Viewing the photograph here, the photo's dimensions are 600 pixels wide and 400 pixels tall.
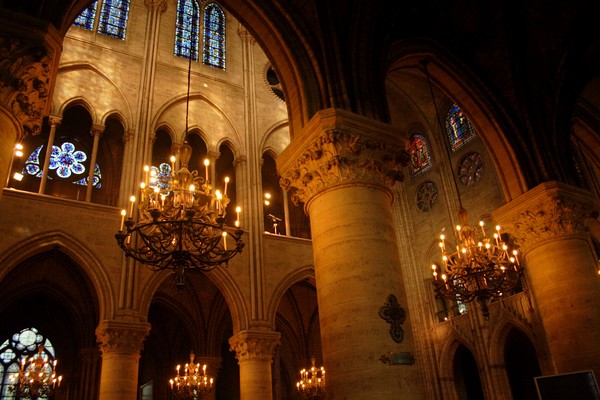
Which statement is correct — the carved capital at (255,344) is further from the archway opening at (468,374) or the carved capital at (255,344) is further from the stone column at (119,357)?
the archway opening at (468,374)

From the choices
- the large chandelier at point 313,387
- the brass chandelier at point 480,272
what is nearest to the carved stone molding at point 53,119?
the brass chandelier at point 480,272

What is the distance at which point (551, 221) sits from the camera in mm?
9547

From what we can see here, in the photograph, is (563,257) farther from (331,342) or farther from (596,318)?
(331,342)

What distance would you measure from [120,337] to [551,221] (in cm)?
A: 945

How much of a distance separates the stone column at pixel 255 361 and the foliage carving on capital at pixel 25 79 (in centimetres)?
901

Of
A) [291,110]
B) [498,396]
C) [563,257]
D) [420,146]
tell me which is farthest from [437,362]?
[291,110]

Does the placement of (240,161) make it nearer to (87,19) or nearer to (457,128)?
(87,19)

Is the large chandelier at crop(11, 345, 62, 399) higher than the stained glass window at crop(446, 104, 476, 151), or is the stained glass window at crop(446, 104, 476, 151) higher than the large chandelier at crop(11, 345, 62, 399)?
the stained glass window at crop(446, 104, 476, 151)

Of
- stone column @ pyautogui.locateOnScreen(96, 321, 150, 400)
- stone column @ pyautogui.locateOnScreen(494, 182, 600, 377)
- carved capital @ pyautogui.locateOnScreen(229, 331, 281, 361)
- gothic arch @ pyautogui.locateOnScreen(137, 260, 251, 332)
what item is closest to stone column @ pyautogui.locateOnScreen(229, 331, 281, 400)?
carved capital @ pyautogui.locateOnScreen(229, 331, 281, 361)

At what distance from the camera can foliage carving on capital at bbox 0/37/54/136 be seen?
537 cm

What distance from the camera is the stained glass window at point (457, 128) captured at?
712 inches

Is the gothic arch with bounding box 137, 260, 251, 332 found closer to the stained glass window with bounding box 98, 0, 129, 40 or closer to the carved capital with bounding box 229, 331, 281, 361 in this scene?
the carved capital with bounding box 229, 331, 281, 361

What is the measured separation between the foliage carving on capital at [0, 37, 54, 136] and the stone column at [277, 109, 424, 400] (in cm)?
320

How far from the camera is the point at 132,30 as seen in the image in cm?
1700
